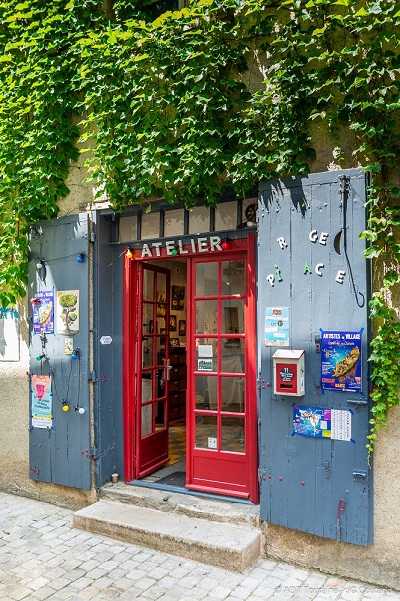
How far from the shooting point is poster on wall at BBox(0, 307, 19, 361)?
6.02 metres

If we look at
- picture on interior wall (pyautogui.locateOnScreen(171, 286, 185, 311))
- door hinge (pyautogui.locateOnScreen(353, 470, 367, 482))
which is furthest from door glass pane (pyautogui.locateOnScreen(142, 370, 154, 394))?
picture on interior wall (pyautogui.locateOnScreen(171, 286, 185, 311))

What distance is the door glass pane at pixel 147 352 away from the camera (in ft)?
18.4

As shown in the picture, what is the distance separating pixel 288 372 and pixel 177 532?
5.60 ft

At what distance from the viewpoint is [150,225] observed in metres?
5.38

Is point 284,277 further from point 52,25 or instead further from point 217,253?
point 52,25

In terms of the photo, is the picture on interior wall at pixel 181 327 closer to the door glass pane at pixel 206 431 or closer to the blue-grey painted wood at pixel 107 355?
the blue-grey painted wood at pixel 107 355

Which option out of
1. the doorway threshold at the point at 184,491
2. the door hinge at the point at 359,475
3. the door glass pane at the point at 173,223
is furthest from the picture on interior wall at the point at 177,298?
the door hinge at the point at 359,475

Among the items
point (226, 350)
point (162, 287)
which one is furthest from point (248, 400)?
point (162, 287)

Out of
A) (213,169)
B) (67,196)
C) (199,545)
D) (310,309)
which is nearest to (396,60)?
(213,169)

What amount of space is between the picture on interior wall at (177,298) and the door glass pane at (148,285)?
2.43 meters

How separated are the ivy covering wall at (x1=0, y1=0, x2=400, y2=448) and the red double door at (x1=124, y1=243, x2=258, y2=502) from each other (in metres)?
0.81

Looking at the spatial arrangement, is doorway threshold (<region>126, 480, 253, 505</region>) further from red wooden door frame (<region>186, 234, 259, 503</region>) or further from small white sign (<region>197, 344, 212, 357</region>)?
small white sign (<region>197, 344, 212, 357</region>)

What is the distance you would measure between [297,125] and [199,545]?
351 cm

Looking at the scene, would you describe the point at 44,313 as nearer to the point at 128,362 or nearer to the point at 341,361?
the point at 128,362
